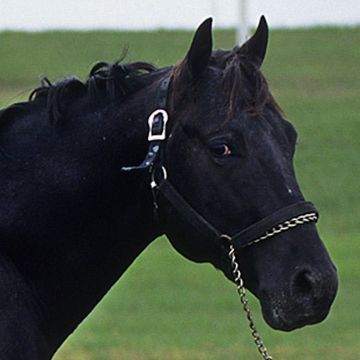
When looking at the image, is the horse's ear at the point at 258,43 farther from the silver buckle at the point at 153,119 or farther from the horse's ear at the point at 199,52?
the silver buckle at the point at 153,119

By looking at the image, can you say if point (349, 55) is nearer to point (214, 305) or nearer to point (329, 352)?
point (214, 305)

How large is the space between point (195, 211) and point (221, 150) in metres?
0.24

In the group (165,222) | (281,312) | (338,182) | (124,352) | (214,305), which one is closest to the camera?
(281,312)

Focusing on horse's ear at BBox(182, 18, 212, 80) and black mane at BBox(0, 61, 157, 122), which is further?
black mane at BBox(0, 61, 157, 122)

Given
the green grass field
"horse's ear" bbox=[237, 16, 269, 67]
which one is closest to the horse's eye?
"horse's ear" bbox=[237, 16, 269, 67]

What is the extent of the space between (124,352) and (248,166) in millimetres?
6315

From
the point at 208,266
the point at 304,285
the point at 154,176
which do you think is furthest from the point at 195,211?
the point at 208,266

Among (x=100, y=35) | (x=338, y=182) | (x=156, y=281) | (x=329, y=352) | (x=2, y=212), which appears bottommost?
(x=100, y=35)

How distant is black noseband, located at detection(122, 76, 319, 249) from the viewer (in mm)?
4312

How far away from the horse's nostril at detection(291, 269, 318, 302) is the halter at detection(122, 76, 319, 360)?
172 millimetres

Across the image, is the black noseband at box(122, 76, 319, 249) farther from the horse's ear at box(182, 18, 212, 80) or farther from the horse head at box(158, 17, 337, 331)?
the horse's ear at box(182, 18, 212, 80)

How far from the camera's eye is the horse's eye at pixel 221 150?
4367mm

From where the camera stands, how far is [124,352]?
1047 cm

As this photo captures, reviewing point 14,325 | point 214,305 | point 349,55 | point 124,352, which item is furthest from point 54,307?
point 349,55
